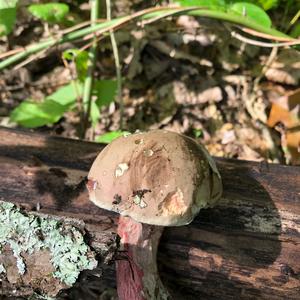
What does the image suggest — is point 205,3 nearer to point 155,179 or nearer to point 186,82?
point 186,82

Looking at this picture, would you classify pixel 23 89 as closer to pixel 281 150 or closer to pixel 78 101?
pixel 78 101

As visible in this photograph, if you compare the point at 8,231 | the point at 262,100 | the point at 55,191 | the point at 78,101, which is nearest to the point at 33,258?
the point at 8,231

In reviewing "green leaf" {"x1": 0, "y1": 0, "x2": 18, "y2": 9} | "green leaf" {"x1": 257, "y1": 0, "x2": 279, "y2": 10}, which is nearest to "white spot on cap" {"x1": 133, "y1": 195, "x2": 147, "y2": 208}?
"green leaf" {"x1": 0, "y1": 0, "x2": 18, "y2": 9}

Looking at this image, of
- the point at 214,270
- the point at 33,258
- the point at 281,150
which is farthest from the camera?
the point at 281,150

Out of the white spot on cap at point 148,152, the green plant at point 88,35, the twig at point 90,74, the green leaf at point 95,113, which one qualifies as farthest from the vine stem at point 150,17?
the white spot on cap at point 148,152

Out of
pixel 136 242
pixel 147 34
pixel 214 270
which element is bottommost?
pixel 214 270

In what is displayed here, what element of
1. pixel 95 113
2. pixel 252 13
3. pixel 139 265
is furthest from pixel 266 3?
pixel 139 265

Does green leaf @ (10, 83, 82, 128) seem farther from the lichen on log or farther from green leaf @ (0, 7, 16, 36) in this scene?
the lichen on log
